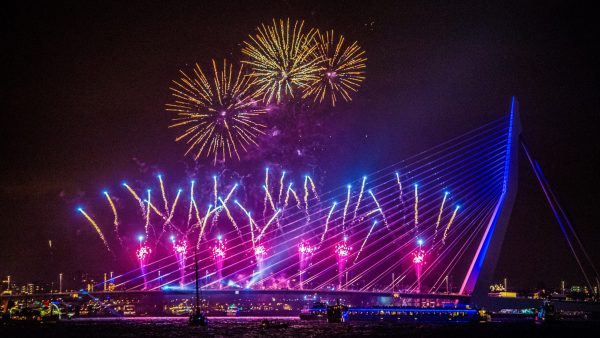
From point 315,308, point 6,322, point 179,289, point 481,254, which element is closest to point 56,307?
point 6,322

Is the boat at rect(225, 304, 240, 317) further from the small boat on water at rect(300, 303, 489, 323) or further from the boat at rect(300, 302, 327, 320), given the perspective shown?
the boat at rect(300, 302, 327, 320)

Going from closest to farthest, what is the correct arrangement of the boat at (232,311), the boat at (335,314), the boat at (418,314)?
1. the boat at (418,314)
2. the boat at (335,314)
3. the boat at (232,311)

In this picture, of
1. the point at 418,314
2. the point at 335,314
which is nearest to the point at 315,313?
the point at 335,314

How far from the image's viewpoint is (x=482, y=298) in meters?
84.1

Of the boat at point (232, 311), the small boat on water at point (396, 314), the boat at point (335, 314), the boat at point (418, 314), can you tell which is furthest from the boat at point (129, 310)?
the boat at point (335, 314)

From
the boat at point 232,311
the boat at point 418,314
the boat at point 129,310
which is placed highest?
the boat at point 129,310

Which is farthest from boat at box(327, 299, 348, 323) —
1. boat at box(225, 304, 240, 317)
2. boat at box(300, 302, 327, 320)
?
boat at box(225, 304, 240, 317)

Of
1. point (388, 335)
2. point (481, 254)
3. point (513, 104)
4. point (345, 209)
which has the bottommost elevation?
point (388, 335)

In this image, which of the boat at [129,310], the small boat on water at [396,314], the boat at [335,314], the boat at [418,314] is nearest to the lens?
the boat at [418,314]

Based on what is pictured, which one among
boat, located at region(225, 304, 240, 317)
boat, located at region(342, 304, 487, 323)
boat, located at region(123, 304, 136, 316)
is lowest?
boat, located at region(342, 304, 487, 323)

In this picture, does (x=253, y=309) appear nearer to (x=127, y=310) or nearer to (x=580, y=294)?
(x=127, y=310)

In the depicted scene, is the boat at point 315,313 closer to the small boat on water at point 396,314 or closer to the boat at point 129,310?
the small boat on water at point 396,314

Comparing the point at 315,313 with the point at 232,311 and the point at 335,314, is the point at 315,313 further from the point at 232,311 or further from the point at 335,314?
the point at 232,311

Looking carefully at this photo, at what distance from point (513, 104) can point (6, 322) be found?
67.2 metres
